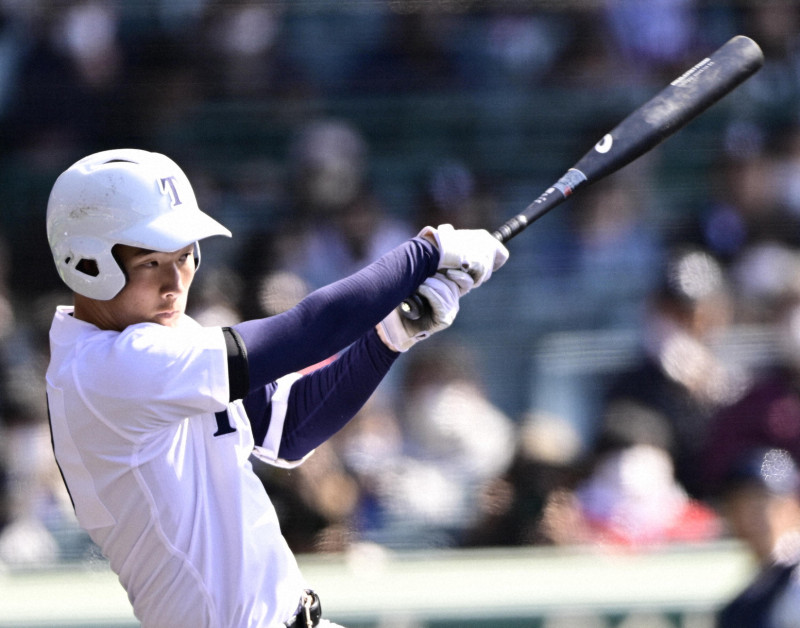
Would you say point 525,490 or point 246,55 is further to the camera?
point 246,55

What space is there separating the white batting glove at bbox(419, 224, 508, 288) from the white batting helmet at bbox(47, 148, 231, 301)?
432 millimetres

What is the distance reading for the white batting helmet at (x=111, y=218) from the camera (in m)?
2.15

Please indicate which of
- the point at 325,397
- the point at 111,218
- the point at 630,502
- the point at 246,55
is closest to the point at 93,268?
the point at 111,218

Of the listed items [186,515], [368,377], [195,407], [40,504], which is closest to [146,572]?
[186,515]

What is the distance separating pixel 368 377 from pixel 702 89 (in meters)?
1.14

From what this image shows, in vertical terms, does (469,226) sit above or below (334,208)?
below

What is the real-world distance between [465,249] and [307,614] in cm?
78

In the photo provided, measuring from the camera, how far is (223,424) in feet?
7.49

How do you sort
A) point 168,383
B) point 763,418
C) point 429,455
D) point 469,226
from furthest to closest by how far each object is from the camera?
point 469,226 < point 429,455 < point 763,418 < point 168,383

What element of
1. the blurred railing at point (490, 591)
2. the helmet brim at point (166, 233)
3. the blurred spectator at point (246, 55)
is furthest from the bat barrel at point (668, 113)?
the blurred spectator at point (246, 55)

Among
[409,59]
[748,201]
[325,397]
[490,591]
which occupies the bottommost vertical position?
[490,591]

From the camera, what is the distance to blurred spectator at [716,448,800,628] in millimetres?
3387

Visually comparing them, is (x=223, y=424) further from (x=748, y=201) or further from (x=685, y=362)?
(x=748, y=201)

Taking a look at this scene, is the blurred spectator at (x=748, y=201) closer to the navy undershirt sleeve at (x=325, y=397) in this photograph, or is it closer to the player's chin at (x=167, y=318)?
the navy undershirt sleeve at (x=325, y=397)
